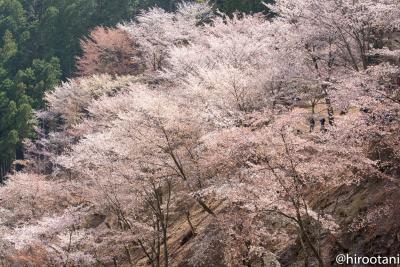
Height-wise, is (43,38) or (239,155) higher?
(43,38)

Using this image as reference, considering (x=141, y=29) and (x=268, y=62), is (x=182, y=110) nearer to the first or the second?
(x=268, y=62)

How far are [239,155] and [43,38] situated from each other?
2035 inches

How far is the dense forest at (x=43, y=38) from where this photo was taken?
52.2 meters

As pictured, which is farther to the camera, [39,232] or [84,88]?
[84,88]

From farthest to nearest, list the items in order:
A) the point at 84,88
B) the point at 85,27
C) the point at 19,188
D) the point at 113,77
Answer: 1. the point at 85,27
2. the point at 113,77
3. the point at 84,88
4. the point at 19,188

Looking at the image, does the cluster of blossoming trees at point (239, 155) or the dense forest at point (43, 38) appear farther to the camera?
the dense forest at point (43, 38)

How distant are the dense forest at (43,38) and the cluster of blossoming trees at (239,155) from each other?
22992 millimetres

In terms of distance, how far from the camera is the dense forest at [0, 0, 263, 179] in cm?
5222

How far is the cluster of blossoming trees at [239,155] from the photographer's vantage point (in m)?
12.1

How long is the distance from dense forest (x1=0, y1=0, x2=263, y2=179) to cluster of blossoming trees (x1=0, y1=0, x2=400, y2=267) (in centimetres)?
2299

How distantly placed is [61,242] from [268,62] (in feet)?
43.4

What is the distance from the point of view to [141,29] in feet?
135

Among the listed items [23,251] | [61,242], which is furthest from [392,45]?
[23,251]

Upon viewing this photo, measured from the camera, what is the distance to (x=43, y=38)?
192 feet
